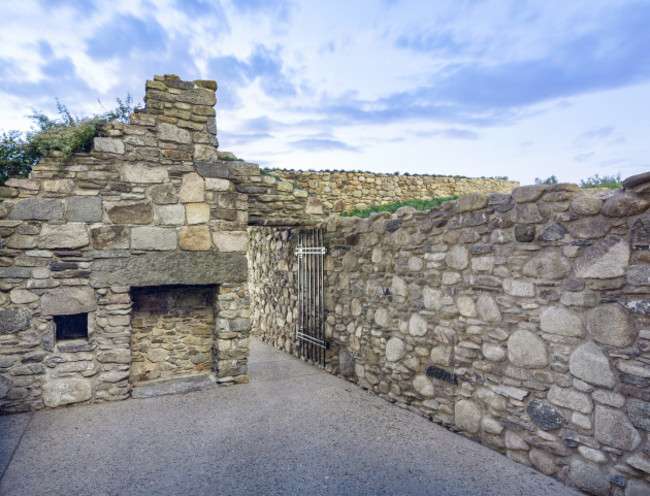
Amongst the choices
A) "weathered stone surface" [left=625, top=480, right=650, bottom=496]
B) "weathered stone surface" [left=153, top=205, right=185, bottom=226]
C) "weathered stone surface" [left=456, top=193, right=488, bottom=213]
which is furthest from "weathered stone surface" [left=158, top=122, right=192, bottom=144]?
"weathered stone surface" [left=625, top=480, right=650, bottom=496]

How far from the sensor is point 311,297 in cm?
646

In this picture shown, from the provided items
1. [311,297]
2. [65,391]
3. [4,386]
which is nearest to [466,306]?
[311,297]

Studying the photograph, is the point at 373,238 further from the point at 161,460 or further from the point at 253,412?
the point at 161,460

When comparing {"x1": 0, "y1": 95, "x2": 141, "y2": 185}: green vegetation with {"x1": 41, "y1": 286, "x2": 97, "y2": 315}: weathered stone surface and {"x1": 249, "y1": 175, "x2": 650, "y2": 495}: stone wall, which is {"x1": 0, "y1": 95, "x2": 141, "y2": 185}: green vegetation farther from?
{"x1": 249, "y1": 175, "x2": 650, "y2": 495}: stone wall

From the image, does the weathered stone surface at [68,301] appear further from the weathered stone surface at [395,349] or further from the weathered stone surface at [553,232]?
the weathered stone surface at [553,232]

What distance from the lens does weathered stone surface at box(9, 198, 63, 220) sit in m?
4.57

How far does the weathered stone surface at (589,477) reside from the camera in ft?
9.22

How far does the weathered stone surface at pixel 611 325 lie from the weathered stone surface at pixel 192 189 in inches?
169

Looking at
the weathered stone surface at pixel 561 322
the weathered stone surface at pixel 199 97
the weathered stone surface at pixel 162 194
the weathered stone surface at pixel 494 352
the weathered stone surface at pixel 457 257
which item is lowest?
the weathered stone surface at pixel 494 352

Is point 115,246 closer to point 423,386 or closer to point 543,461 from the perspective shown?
point 423,386

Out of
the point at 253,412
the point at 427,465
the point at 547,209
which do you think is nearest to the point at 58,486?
the point at 253,412

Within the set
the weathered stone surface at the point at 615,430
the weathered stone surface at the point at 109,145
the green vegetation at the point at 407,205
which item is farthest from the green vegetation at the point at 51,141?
the weathered stone surface at the point at 615,430

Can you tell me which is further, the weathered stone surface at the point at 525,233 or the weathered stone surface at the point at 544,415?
the weathered stone surface at the point at 525,233

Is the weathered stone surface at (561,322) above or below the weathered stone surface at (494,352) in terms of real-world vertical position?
above
